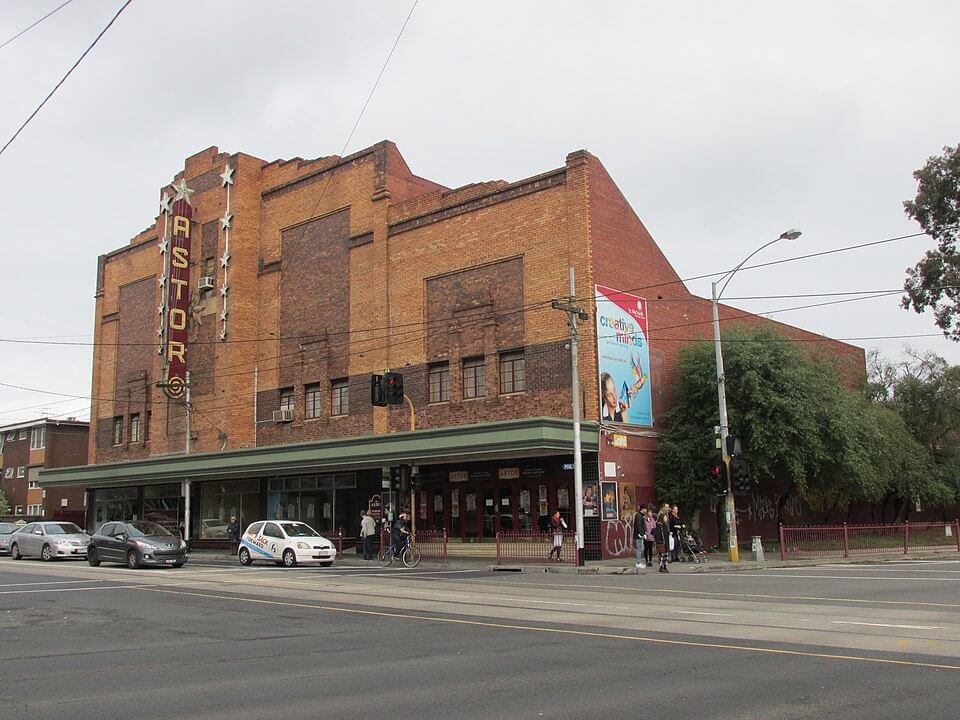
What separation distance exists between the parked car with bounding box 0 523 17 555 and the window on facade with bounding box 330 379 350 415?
13141mm

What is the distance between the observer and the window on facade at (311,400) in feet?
119

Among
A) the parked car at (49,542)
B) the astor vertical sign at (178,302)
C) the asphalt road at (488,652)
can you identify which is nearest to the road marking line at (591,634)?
the asphalt road at (488,652)

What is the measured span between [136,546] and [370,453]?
8090 millimetres

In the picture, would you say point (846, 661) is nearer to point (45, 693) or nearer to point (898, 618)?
point (898, 618)

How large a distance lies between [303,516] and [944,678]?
3090 centimetres

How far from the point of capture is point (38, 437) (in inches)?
2488

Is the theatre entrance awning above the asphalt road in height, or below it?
above

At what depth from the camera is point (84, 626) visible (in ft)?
41.9

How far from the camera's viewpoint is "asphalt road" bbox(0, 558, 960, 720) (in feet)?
23.7

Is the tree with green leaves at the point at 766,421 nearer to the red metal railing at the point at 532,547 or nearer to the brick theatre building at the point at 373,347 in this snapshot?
the brick theatre building at the point at 373,347

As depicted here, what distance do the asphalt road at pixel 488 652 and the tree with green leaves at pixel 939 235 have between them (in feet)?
57.6

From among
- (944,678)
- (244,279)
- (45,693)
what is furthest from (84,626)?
(244,279)

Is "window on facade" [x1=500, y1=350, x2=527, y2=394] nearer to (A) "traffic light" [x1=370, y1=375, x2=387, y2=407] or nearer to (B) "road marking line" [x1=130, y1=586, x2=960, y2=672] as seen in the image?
(A) "traffic light" [x1=370, y1=375, x2=387, y2=407]

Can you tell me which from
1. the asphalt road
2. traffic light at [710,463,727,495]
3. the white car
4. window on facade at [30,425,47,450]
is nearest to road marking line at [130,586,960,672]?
the asphalt road
